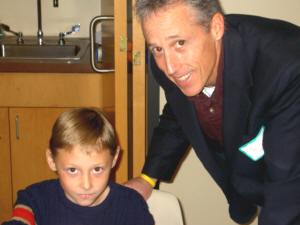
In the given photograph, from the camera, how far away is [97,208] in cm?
130

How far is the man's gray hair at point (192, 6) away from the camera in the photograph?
3.70 feet

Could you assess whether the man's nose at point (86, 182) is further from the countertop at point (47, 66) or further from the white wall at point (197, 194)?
the countertop at point (47, 66)

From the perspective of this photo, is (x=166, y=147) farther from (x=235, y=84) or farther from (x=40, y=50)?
(x=40, y=50)

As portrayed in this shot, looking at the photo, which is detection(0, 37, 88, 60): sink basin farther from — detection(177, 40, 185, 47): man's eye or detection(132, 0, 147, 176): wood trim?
detection(177, 40, 185, 47): man's eye

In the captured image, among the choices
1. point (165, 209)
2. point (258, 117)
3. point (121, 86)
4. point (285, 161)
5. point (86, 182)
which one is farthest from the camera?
point (121, 86)

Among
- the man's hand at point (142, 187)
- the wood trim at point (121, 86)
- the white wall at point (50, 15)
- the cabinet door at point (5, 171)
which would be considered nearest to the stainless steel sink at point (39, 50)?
the white wall at point (50, 15)

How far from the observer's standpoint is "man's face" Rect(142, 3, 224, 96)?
1.12m

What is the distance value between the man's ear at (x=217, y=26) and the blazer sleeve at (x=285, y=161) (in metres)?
0.24

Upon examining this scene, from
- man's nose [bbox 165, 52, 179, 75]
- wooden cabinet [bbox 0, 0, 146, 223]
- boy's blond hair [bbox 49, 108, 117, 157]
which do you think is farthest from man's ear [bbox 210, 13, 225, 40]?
wooden cabinet [bbox 0, 0, 146, 223]

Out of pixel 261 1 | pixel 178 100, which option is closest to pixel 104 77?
pixel 261 1

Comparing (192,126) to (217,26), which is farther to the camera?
(192,126)

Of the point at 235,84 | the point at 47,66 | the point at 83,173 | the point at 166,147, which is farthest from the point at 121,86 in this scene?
the point at 47,66

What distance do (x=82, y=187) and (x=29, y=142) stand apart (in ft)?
4.82

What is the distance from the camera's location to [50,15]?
127 inches
